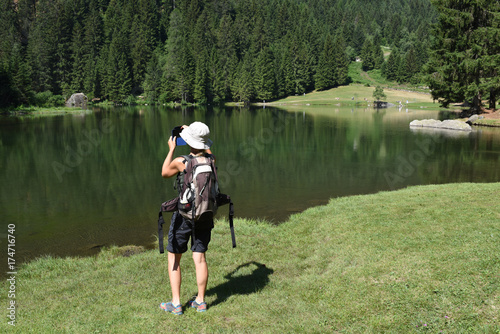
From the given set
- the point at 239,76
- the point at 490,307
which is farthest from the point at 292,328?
the point at 239,76

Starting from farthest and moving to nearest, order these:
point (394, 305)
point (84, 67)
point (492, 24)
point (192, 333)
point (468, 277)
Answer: point (84, 67) < point (492, 24) < point (468, 277) < point (394, 305) < point (192, 333)

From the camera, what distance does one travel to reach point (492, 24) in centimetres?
4544

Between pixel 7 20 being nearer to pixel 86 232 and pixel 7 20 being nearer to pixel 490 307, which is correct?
pixel 86 232

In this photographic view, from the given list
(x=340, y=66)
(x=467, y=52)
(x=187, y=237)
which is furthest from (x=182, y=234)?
(x=340, y=66)

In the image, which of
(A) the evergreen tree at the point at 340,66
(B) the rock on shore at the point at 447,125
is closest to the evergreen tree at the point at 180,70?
(A) the evergreen tree at the point at 340,66

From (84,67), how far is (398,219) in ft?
391

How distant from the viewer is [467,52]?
153ft

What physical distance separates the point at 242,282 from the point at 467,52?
49768 mm
